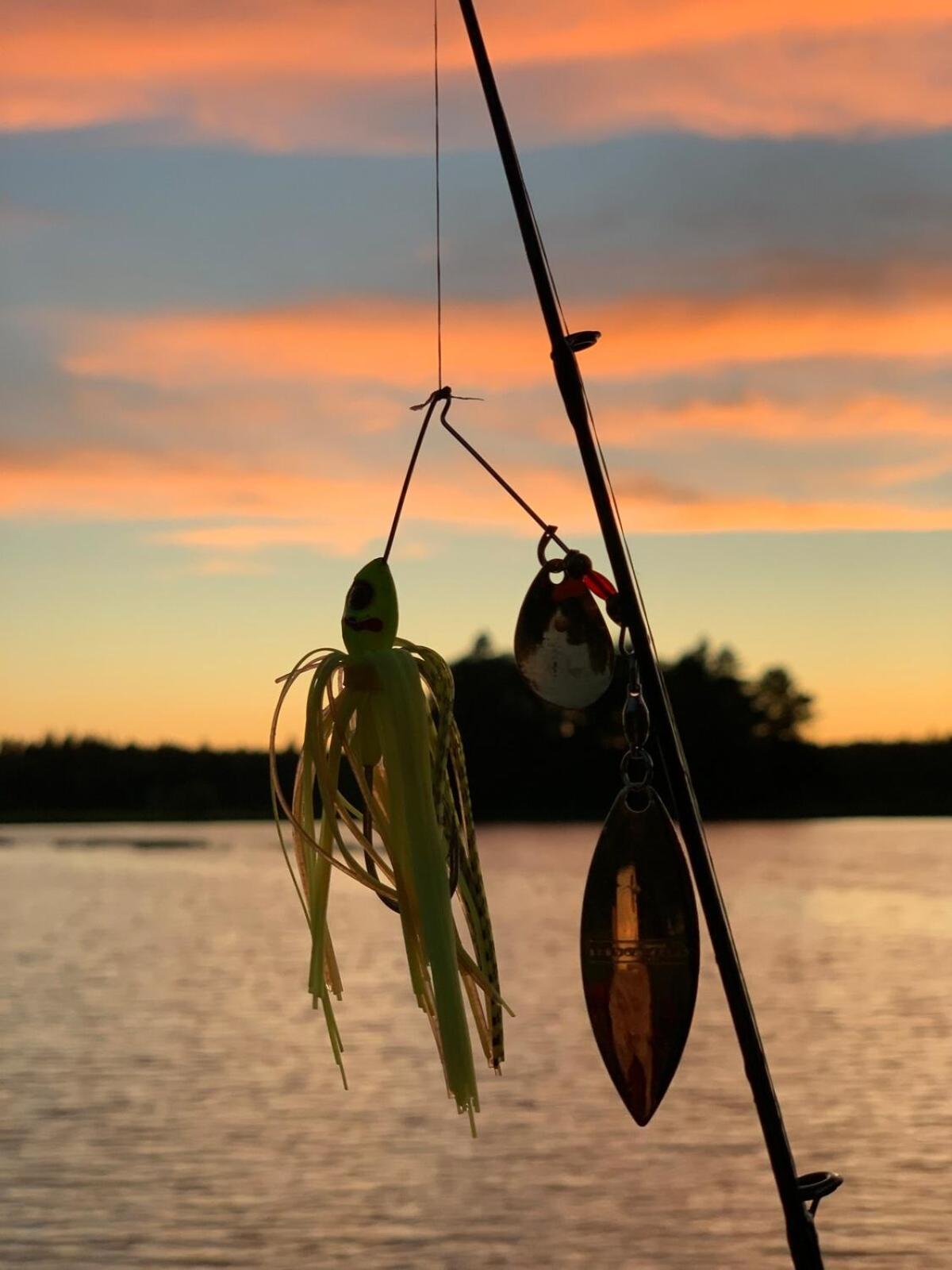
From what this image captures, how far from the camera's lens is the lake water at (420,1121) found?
1042 cm

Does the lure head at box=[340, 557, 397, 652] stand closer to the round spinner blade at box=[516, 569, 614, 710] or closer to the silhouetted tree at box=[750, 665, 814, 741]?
the round spinner blade at box=[516, 569, 614, 710]

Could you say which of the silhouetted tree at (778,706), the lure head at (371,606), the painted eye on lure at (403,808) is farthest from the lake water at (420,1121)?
the silhouetted tree at (778,706)

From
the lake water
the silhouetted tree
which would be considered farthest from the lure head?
the silhouetted tree

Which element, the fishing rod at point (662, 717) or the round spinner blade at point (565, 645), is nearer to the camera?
the fishing rod at point (662, 717)

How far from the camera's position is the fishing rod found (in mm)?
2229

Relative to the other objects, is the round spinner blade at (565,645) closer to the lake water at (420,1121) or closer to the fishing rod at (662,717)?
the fishing rod at (662,717)

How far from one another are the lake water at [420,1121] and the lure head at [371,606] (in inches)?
317

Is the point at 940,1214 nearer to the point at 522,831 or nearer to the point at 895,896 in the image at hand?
the point at 895,896

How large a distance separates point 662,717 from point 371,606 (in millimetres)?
466

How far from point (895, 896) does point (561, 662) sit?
34623 mm

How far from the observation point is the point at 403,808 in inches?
96.3

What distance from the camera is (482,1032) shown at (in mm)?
2510

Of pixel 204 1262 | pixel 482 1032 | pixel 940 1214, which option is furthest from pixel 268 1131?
pixel 482 1032

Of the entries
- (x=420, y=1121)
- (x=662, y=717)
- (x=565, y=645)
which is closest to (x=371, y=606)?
(x=565, y=645)
